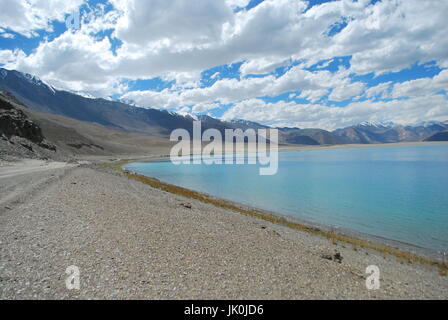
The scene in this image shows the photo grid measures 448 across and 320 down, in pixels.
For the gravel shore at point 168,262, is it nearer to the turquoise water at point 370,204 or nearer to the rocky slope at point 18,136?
the turquoise water at point 370,204

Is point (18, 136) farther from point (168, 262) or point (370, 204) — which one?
point (370, 204)

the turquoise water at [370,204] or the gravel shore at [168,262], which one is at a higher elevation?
the gravel shore at [168,262]

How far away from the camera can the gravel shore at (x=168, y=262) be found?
729 centimetres

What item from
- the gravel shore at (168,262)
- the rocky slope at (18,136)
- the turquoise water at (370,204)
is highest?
the rocky slope at (18,136)

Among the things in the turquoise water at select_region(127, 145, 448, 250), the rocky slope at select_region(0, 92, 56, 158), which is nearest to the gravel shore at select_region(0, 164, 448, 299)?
the turquoise water at select_region(127, 145, 448, 250)

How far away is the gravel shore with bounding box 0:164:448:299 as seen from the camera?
7.29 metres

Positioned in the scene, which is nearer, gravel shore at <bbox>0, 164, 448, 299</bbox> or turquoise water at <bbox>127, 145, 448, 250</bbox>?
gravel shore at <bbox>0, 164, 448, 299</bbox>

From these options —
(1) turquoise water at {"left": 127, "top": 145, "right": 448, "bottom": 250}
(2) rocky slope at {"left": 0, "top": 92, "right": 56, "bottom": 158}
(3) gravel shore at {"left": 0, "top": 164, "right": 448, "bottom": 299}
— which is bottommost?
(1) turquoise water at {"left": 127, "top": 145, "right": 448, "bottom": 250}

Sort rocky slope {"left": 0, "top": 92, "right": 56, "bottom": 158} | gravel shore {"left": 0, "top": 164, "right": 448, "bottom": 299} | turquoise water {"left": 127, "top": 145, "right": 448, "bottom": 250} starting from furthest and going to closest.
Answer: rocky slope {"left": 0, "top": 92, "right": 56, "bottom": 158}, turquoise water {"left": 127, "top": 145, "right": 448, "bottom": 250}, gravel shore {"left": 0, "top": 164, "right": 448, "bottom": 299}

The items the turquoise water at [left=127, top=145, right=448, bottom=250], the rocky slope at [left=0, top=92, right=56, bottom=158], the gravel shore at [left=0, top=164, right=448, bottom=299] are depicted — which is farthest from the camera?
the rocky slope at [left=0, top=92, right=56, bottom=158]

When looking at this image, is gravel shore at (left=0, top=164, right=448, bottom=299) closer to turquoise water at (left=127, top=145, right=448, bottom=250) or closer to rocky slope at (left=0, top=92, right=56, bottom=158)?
turquoise water at (left=127, top=145, right=448, bottom=250)

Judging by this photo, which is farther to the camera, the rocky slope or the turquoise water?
the rocky slope

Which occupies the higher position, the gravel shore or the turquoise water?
the gravel shore

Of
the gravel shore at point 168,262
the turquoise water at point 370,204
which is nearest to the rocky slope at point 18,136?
the turquoise water at point 370,204
